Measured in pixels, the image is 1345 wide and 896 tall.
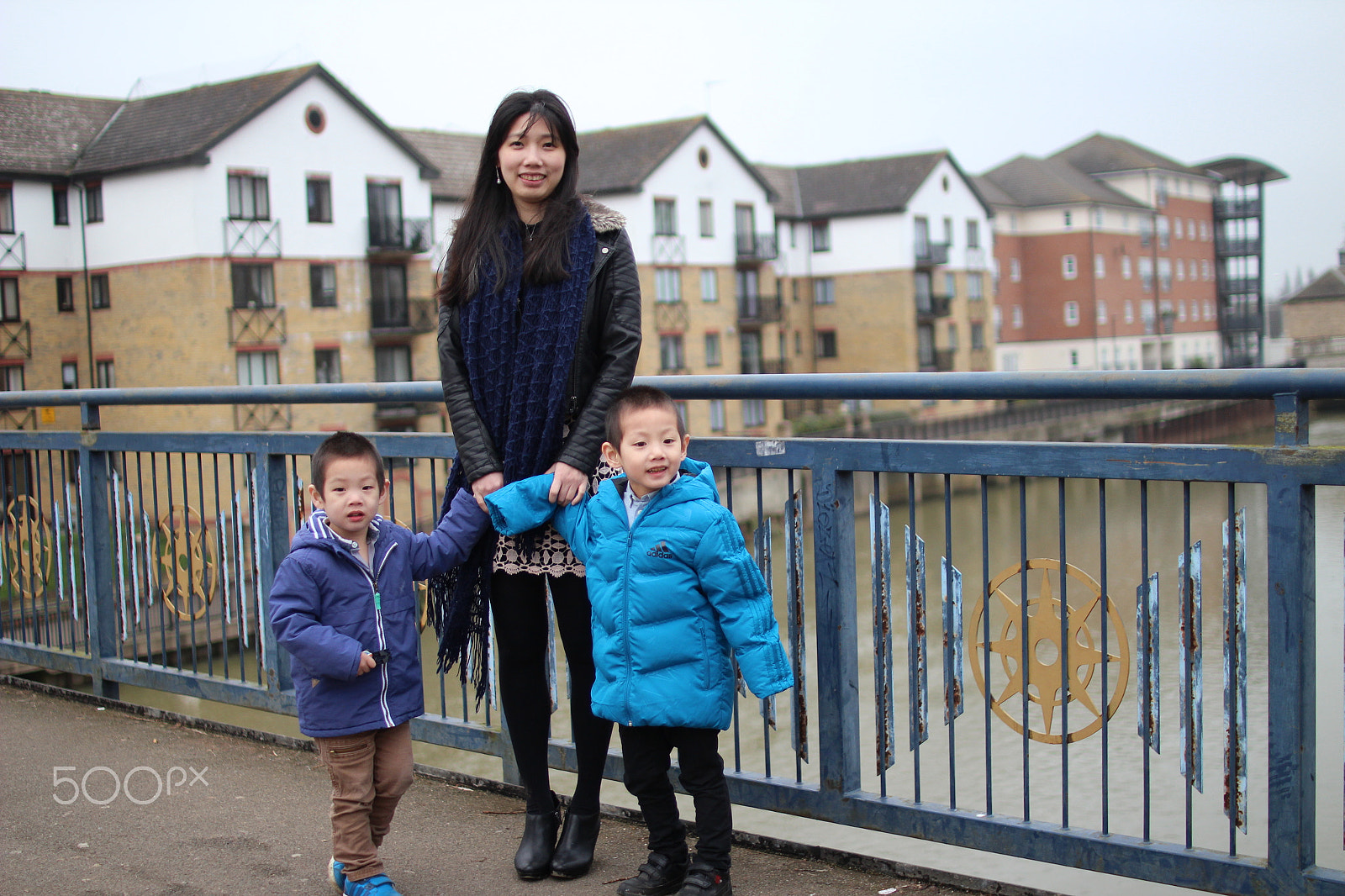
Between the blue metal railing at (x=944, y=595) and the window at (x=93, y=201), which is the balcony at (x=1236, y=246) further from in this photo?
the blue metal railing at (x=944, y=595)

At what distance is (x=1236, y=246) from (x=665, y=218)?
189 feet

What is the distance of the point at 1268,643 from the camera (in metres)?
2.60

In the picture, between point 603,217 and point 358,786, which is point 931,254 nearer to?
point 603,217

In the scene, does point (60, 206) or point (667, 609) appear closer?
point (667, 609)

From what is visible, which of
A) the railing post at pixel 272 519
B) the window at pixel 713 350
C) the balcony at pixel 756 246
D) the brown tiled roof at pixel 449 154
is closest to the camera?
the railing post at pixel 272 519

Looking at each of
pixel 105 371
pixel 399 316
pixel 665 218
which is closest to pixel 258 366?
pixel 105 371

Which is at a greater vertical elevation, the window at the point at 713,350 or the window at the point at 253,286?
the window at the point at 253,286

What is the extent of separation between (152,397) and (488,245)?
219cm

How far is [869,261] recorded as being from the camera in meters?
53.0

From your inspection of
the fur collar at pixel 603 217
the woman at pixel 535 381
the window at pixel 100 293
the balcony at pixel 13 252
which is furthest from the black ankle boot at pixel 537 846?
the balcony at pixel 13 252

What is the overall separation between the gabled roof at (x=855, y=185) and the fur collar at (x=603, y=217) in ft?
164

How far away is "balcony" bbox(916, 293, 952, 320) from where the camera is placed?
54.6 meters

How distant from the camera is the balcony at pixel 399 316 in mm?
35000

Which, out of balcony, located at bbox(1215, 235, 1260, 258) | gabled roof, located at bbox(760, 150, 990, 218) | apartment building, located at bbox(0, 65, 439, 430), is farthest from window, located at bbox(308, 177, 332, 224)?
balcony, located at bbox(1215, 235, 1260, 258)
